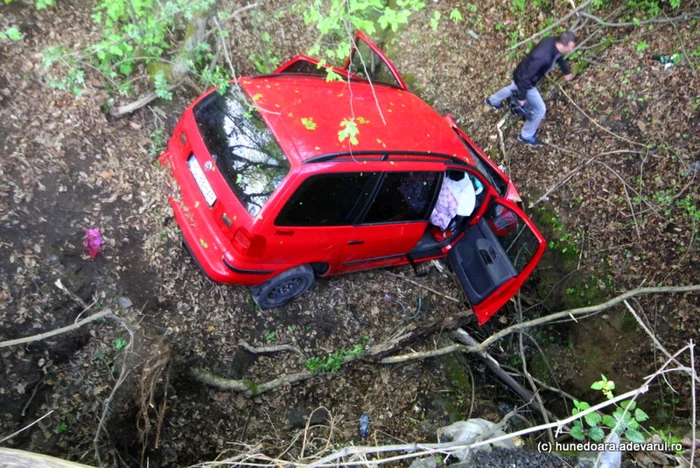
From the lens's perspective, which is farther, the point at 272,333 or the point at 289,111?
the point at 272,333

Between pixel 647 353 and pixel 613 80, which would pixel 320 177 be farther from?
pixel 613 80

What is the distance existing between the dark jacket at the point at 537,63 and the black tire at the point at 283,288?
3713 millimetres

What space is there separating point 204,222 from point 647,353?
4799 millimetres

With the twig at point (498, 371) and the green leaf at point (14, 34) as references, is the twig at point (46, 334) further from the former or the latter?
the twig at point (498, 371)

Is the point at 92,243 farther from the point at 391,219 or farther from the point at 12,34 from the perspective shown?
the point at 391,219

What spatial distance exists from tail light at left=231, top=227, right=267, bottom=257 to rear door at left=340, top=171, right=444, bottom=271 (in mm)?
825

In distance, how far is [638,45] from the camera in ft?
20.2

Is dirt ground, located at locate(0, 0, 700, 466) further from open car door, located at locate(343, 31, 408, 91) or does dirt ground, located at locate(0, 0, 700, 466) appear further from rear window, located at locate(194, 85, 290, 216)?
open car door, located at locate(343, 31, 408, 91)

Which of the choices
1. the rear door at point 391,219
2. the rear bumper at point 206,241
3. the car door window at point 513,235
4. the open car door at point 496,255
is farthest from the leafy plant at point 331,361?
the car door window at point 513,235

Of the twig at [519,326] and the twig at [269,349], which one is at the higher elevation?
the twig at [269,349]

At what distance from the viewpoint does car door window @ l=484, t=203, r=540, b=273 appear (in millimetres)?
4629

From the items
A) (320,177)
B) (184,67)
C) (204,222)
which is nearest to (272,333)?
(204,222)

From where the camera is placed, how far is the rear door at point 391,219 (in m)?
3.95

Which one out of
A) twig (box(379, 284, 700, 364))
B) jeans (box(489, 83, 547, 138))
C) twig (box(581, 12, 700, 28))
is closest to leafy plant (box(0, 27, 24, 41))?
twig (box(379, 284, 700, 364))
